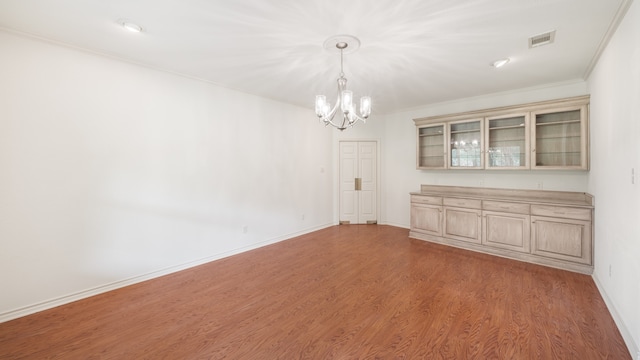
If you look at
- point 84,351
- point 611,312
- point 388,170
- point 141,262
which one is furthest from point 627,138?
point 141,262

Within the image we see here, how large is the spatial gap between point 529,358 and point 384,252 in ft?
8.07

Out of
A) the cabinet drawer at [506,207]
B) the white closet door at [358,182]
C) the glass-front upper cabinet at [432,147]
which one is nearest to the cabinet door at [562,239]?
the cabinet drawer at [506,207]

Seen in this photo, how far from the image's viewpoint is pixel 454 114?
4.88 metres

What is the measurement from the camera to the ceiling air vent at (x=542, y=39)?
261 centimetres

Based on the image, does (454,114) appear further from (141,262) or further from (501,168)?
(141,262)

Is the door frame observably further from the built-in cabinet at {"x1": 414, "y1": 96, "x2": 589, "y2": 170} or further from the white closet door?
the built-in cabinet at {"x1": 414, "y1": 96, "x2": 589, "y2": 170}

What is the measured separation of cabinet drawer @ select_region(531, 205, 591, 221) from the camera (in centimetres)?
345

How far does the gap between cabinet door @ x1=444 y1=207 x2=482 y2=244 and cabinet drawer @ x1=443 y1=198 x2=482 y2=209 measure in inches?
2.7

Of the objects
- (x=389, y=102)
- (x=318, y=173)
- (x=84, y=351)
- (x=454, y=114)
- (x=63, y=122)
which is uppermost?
(x=389, y=102)

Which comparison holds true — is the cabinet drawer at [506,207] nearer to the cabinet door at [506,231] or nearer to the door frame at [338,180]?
the cabinet door at [506,231]

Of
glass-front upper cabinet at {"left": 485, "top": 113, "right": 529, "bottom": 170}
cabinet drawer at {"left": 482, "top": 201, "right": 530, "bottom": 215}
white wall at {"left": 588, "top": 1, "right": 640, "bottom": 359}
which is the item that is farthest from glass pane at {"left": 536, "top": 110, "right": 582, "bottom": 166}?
cabinet drawer at {"left": 482, "top": 201, "right": 530, "bottom": 215}

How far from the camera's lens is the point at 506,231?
4.09 metres

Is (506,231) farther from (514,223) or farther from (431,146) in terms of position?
(431,146)

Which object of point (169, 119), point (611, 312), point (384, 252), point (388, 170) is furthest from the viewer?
point (388, 170)
